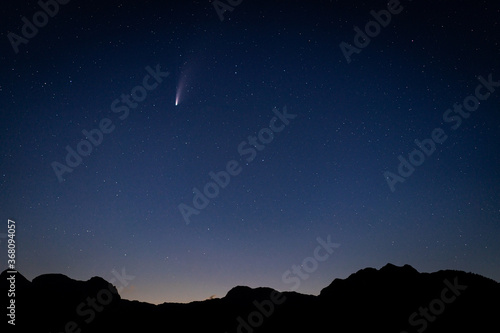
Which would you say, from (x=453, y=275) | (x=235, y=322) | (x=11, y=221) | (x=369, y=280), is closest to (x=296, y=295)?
(x=235, y=322)

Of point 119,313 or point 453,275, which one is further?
point 119,313

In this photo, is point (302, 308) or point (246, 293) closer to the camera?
point (302, 308)

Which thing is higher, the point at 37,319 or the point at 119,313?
the point at 37,319

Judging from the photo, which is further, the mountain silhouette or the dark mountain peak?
the dark mountain peak

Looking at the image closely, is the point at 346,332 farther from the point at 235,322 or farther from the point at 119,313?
the point at 119,313

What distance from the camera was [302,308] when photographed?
52031mm

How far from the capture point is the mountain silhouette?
34062 mm

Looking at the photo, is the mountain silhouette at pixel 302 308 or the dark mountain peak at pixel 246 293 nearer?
the mountain silhouette at pixel 302 308

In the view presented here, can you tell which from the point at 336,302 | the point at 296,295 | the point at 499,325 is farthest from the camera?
the point at 296,295

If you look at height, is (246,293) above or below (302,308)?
above

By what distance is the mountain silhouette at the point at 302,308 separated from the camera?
1341 inches

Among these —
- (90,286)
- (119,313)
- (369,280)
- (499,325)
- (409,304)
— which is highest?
(90,286)

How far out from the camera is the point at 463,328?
3041 centimetres

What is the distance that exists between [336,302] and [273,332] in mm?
11598
